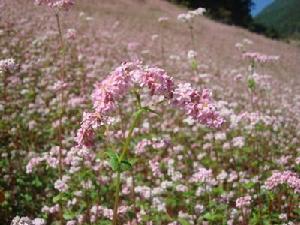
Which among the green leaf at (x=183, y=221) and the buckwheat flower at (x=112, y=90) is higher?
the buckwheat flower at (x=112, y=90)

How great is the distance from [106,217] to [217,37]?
22.9m

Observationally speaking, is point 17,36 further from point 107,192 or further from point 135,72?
point 135,72

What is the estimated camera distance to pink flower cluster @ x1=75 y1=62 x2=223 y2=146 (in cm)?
412

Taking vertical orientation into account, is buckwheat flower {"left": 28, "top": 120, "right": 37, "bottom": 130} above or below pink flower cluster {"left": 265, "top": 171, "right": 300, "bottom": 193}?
below

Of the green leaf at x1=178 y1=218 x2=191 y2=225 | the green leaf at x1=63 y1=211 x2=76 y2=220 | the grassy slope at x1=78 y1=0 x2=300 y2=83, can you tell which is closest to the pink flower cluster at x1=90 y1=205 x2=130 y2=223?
the green leaf at x1=63 y1=211 x2=76 y2=220

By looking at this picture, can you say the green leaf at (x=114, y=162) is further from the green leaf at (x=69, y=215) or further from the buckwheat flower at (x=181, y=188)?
the buckwheat flower at (x=181, y=188)

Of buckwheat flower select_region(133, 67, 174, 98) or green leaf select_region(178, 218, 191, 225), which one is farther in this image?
green leaf select_region(178, 218, 191, 225)

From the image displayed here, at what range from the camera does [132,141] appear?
11344 millimetres

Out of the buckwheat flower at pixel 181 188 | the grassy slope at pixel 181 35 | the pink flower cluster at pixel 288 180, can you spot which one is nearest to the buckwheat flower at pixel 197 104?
the pink flower cluster at pixel 288 180

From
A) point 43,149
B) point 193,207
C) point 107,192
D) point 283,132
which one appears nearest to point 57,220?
point 107,192

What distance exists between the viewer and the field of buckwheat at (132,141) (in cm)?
427

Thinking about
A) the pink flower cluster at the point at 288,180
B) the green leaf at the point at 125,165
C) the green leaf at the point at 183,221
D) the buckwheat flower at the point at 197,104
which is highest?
the buckwheat flower at the point at 197,104

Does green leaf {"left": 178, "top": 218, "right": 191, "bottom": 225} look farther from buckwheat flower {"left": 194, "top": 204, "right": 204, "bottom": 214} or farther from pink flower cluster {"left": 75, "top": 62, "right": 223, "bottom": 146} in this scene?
pink flower cluster {"left": 75, "top": 62, "right": 223, "bottom": 146}

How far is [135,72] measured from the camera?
4.17m
